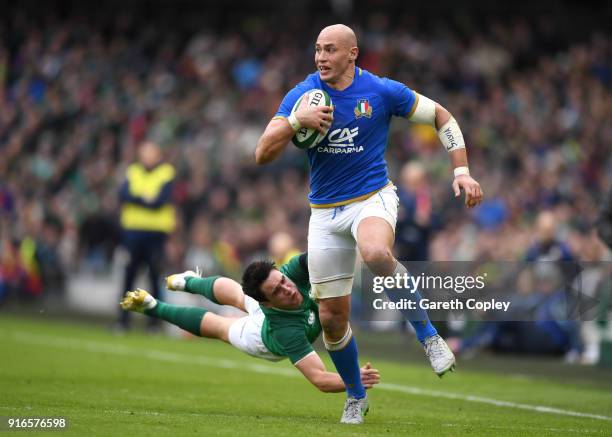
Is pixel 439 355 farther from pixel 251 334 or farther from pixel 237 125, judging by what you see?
pixel 237 125

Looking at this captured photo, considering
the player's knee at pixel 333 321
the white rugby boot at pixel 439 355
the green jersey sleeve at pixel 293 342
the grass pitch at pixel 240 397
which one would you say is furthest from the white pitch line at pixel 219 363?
the player's knee at pixel 333 321

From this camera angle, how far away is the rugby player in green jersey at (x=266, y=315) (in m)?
9.17

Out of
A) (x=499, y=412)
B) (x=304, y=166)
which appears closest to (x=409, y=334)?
(x=304, y=166)

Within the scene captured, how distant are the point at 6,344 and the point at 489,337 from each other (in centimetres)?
615

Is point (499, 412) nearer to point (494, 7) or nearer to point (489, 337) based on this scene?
point (489, 337)

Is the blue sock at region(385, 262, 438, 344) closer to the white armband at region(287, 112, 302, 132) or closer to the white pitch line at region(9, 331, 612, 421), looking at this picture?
the white armband at region(287, 112, 302, 132)

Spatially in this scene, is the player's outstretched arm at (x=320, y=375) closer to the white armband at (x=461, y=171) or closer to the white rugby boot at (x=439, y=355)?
the white rugby boot at (x=439, y=355)

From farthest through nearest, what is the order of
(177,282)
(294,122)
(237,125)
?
(237,125)
(177,282)
(294,122)

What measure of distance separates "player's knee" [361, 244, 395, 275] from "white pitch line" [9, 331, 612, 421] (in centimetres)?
247

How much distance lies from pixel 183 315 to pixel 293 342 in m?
1.23

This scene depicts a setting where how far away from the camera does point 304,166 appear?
76.0 feet

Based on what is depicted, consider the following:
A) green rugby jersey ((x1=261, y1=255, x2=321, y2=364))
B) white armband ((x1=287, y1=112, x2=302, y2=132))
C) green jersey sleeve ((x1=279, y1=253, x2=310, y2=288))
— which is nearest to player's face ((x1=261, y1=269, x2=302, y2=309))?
green rugby jersey ((x1=261, y1=255, x2=321, y2=364))

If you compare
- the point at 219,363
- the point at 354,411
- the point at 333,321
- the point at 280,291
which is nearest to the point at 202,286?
the point at 280,291

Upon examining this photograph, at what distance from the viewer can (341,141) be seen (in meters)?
8.72
